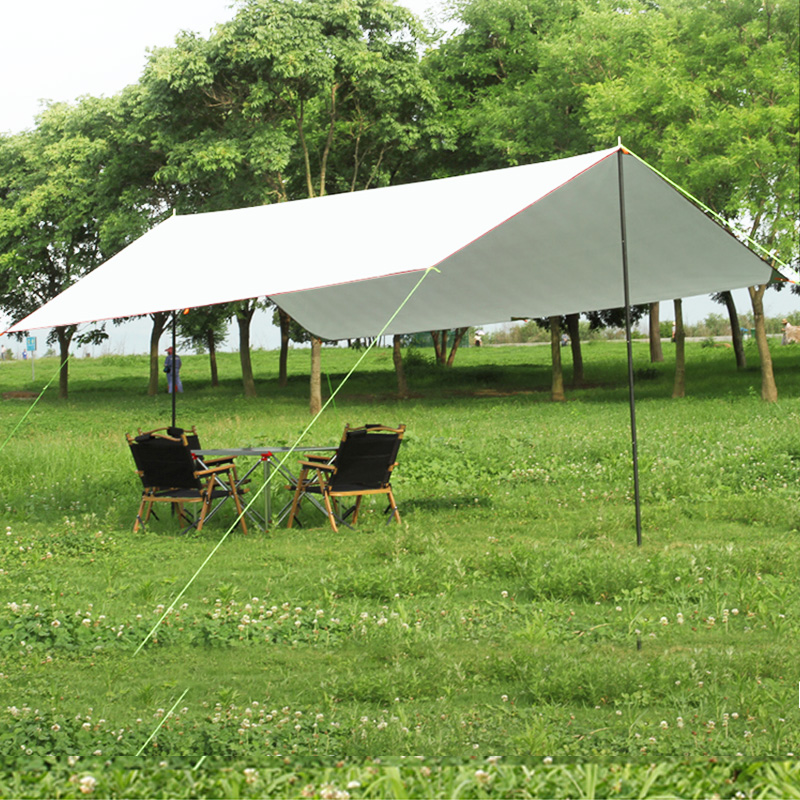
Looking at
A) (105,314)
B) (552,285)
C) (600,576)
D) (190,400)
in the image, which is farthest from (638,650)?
(190,400)

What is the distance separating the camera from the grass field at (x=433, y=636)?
9.48 ft

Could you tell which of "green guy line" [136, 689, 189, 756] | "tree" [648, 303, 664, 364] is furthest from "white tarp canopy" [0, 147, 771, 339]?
"tree" [648, 303, 664, 364]

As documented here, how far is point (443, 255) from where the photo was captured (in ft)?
17.1

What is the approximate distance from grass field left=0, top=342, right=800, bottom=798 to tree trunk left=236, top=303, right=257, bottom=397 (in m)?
11.3

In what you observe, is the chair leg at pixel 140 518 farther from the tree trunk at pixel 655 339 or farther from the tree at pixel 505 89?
the tree trunk at pixel 655 339

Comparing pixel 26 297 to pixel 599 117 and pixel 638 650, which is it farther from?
pixel 638 650

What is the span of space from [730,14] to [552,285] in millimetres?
9188

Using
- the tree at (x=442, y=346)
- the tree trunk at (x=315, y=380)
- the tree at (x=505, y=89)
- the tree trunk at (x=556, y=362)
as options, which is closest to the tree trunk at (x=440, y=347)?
the tree at (x=442, y=346)

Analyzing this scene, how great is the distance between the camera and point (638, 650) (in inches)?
154

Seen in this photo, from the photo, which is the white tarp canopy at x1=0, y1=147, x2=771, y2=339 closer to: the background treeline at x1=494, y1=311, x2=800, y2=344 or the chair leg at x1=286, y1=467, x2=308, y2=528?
the chair leg at x1=286, y1=467, x2=308, y2=528

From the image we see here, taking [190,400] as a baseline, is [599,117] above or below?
above

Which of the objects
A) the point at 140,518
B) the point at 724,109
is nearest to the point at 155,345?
the point at 724,109

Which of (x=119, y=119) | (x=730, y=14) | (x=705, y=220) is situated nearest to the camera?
(x=705, y=220)

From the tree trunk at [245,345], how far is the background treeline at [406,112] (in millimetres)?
64
